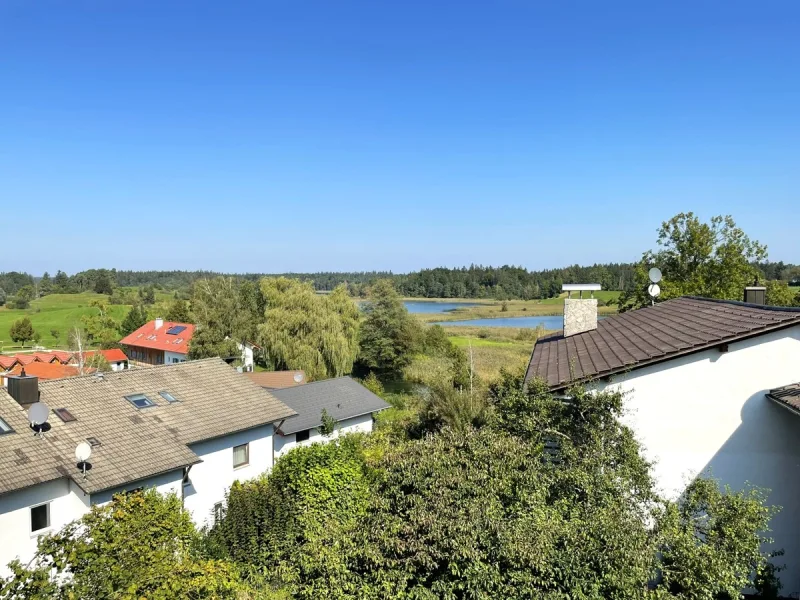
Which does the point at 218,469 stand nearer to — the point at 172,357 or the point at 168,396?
the point at 168,396

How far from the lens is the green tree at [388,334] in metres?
50.1

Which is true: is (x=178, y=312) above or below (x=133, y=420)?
above

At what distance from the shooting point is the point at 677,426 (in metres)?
11.0

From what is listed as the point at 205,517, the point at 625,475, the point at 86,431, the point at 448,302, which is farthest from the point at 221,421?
the point at 448,302

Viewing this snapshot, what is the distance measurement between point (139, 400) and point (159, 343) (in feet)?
136

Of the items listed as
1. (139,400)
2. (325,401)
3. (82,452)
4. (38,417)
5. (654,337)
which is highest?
(654,337)

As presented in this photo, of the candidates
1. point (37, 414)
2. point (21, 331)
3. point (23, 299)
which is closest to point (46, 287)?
point (23, 299)

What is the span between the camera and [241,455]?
19719mm

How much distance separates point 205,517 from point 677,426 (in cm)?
1485

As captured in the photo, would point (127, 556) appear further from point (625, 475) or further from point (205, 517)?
point (205, 517)

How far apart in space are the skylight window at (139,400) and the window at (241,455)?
343 cm

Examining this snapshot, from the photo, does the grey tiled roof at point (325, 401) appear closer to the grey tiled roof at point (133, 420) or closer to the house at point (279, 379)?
the grey tiled roof at point (133, 420)

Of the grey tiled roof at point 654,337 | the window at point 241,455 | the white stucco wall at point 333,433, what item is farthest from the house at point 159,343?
the grey tiled roof at point 654,337

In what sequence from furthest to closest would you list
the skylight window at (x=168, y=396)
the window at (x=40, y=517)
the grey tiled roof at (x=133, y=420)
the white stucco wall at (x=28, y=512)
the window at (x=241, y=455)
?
the window at (x=241, y=455) → the skylight window at (x=168, y=396) → the grey tiled roof at (x=133, y=420) → the window at (x=40, y=517) → the white stucco wall at (x=28, y=512)
